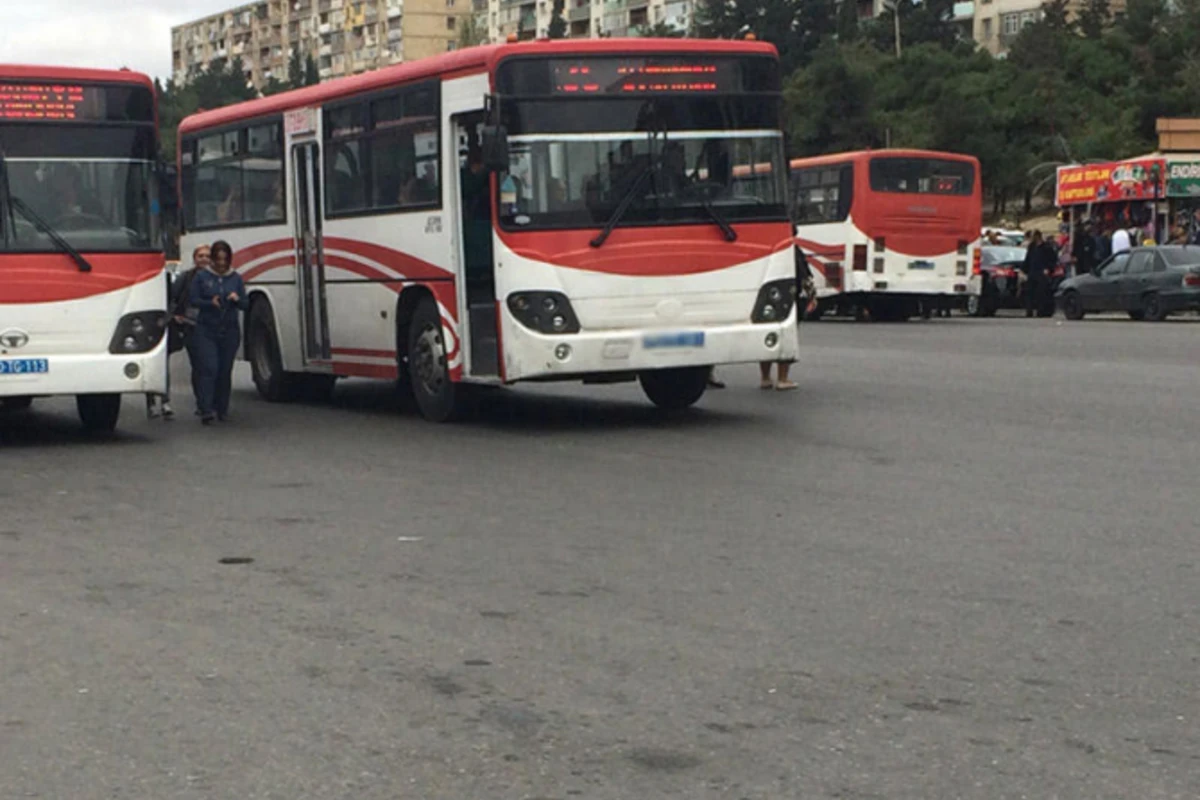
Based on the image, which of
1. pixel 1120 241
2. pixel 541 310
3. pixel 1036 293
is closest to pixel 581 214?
pixel 541 310

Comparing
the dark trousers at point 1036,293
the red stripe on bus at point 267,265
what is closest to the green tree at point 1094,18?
the dark trousers at point 1036,293

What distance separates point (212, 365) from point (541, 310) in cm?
355

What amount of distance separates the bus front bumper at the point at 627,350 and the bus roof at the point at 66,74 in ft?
11.3

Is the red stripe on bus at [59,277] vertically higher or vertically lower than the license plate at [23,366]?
higher

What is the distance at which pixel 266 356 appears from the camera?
2128cm

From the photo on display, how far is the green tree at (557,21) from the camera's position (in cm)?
14346

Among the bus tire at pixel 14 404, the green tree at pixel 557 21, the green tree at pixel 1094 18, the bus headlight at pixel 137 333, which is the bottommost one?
the bus tire at pixel 14 404

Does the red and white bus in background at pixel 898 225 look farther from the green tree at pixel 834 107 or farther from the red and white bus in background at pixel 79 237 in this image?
the green tree at pixel 834 107

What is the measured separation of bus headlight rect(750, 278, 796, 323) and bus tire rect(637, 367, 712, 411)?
150 centimetres

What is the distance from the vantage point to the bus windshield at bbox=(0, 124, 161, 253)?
15656mm

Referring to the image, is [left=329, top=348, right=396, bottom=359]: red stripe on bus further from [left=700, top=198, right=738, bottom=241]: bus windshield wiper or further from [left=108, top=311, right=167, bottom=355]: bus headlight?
[left=700, top=198, right=738, bottom=241]: bus windshield wiper

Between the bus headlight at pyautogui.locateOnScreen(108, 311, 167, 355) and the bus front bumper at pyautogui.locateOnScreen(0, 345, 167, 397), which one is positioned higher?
the bus headlight at pyautogui.locateOnScreen(108, 311, 167, 355)

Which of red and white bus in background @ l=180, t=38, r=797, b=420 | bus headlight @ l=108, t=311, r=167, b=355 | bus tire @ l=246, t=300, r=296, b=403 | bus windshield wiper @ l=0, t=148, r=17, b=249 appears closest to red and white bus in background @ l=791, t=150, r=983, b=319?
bus tire @ l=246, t=300, r=296, b=403

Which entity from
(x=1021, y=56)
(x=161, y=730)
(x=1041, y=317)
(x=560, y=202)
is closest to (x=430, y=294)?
(x=560, y=202)
